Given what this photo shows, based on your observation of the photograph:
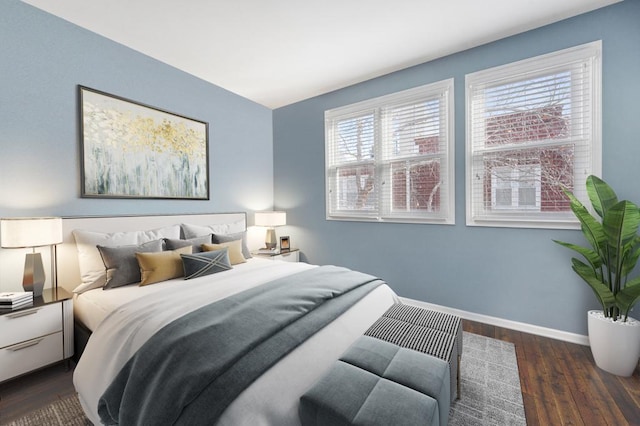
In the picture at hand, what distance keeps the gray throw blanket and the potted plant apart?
1.92 metres

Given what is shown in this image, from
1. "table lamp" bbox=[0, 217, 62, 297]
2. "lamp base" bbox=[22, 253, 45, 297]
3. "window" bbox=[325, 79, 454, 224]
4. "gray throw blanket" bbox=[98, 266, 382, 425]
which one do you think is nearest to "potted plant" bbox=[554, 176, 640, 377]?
"window" bbox=[325, 79, 454, 224]

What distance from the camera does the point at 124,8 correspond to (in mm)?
2158

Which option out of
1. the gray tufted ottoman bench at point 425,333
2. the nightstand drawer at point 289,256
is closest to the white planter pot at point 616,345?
the gray tufted ottoman bench at point 425,333

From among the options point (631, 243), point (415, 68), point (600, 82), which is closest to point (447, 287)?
point (631, 243)

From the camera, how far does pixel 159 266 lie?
2225 millimetres

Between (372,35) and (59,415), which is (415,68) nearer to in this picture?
(372,35)

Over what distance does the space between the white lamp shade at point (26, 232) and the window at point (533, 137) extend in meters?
3.60

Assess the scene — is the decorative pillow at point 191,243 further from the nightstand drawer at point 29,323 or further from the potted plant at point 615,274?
the potted plant at point 615,274

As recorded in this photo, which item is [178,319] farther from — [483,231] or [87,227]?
[483,231]

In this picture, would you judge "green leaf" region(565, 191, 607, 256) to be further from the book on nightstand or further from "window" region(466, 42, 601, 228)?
the book on nightstand

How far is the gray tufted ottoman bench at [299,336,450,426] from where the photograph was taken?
0.99m

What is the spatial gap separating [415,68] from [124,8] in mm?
2801

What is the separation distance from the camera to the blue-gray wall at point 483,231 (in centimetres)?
214

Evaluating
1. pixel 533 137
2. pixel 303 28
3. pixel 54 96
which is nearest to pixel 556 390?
pixel 533 137
